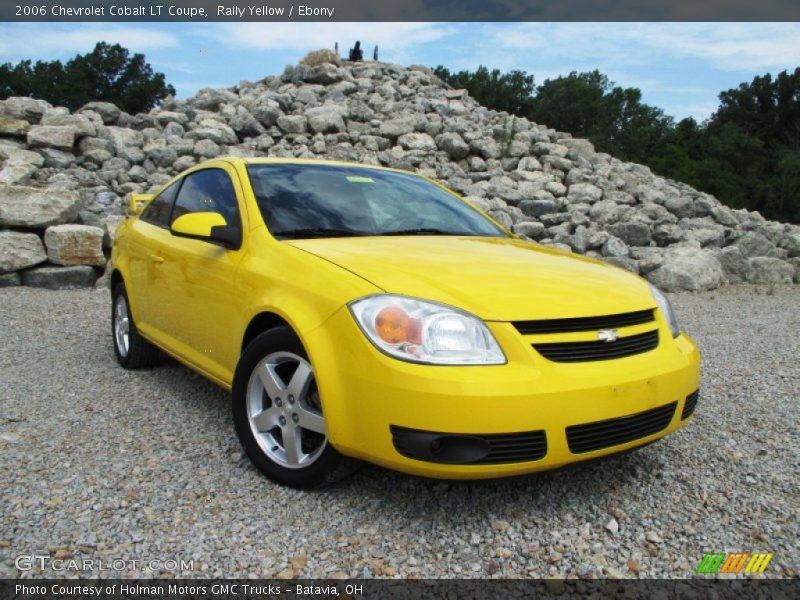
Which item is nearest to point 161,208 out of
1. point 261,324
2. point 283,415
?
point 261,324

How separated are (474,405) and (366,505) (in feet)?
2.61

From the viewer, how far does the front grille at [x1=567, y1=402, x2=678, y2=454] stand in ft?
7.47

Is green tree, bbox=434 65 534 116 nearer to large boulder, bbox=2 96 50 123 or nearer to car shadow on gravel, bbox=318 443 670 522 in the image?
large boulder, bbox=2 96 50 123

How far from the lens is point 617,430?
2.38 metres

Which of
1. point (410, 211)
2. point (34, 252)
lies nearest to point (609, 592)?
point (410, 211)

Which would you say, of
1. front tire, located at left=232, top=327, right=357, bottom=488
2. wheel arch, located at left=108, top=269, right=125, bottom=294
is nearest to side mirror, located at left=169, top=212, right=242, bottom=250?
front tire, located at left=232, top=327, right=357, bottom=488

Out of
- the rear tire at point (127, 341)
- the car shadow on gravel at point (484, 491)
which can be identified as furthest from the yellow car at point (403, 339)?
the rear tire at point (127, 341)

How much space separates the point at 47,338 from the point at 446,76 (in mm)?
51431

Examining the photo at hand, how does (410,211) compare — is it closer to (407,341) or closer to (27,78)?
(407,341)

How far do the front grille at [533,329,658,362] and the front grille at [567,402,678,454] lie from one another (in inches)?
9.5

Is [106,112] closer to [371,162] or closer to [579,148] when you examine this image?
[371,162]

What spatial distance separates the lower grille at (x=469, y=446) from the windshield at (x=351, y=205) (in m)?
1.27

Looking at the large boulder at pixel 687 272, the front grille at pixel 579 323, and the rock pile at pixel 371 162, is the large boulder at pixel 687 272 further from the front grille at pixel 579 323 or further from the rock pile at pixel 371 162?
the front grille at pixel 579 323

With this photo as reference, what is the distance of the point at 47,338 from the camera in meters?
5.69
